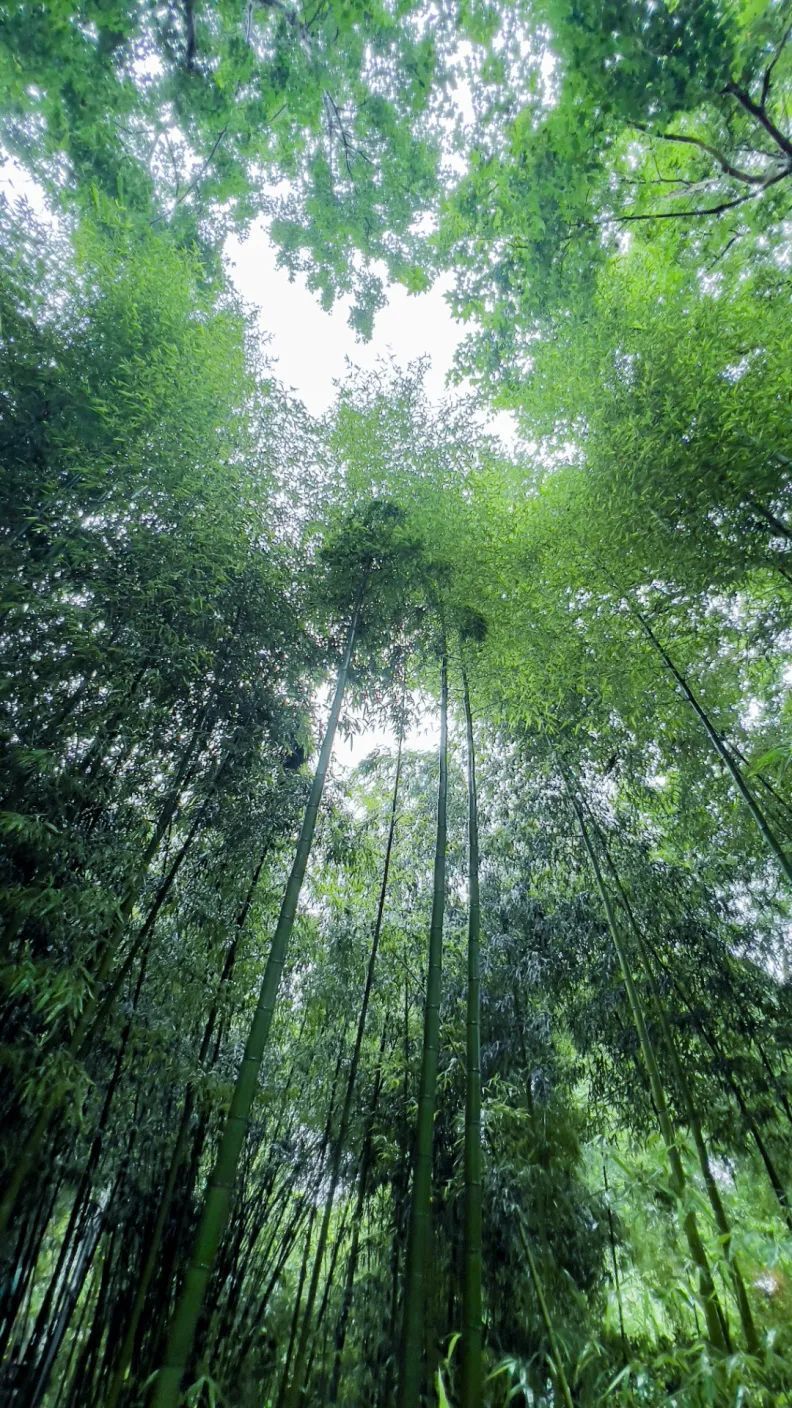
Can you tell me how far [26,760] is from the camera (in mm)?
2250

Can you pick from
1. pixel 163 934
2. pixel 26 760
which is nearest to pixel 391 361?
pixel 26 760

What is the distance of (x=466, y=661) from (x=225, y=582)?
5.03 ft

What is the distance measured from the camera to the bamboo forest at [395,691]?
80.9 inches

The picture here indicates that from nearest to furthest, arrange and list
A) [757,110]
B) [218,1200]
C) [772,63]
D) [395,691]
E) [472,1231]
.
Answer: [218,1200]
[472,1231]
[772,63]
[757,110]
[395,691]

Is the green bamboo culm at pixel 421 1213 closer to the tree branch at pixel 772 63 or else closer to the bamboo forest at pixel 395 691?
the bamboo forest at pixel 395 691

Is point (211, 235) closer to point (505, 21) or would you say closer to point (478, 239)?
point (478, 239)

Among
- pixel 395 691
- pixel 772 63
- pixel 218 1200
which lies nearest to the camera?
pixel 218 1200

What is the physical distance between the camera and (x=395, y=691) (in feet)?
14.1

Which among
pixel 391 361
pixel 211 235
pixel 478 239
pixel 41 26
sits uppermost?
pixel 391 361

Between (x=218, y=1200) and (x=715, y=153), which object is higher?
(x=715, y=153)

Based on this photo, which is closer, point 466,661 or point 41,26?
point 41,26

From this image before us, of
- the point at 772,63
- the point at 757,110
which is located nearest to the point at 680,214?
the point at 757,110

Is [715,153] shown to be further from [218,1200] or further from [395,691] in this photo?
[218,1200]

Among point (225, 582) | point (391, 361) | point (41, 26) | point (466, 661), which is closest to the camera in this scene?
point (41, 26)
